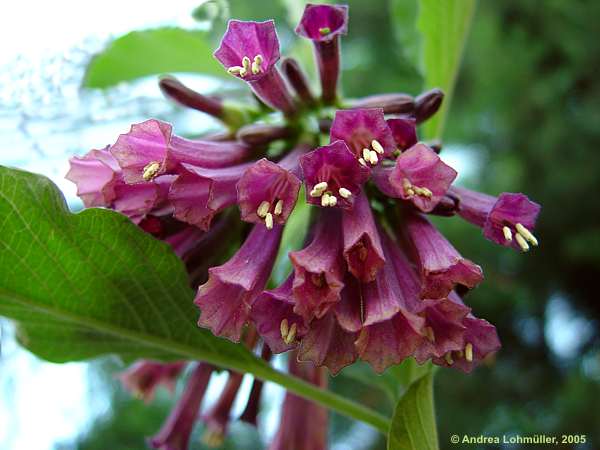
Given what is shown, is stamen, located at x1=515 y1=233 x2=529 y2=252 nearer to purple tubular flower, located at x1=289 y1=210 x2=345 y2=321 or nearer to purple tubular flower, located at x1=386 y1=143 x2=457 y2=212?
purple tubular flower, located at x1=386 y1=143 x2=457 y2=212

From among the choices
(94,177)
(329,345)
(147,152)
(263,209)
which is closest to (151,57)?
(94,177)

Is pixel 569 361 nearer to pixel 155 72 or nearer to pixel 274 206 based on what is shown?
pixel 155 72

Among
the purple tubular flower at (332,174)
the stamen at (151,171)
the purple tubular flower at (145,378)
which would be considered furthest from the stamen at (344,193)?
the purple tubular flower at (145,378)

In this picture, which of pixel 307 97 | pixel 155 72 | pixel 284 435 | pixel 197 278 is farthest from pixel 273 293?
pixel 155 72

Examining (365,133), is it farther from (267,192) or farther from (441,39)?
(441,39)

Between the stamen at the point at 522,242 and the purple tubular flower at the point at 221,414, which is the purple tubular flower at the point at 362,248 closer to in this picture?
the stamen at the point at 522,242

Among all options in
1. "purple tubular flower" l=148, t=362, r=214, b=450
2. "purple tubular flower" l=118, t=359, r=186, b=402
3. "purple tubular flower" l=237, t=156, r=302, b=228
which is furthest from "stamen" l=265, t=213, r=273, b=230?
"purple tubular flower" l=118, t=359, r=186, b=402
